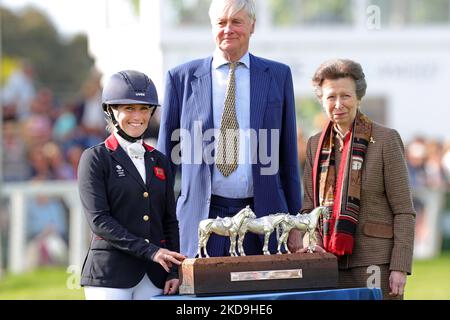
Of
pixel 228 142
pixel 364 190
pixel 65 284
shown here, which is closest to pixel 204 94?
pixel 228 142

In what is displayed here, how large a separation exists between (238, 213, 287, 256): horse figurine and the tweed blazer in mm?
562

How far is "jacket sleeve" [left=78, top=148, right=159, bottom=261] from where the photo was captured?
5414 millimetres

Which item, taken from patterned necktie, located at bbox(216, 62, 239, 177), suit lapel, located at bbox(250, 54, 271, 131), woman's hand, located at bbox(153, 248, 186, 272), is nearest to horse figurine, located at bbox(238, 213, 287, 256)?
woman's hand, located at bbox(153, 248, 186, 272)

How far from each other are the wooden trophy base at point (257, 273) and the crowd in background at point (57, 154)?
11.4m

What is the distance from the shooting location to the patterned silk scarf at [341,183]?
5.83 meters

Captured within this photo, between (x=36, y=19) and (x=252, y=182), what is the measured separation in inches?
939

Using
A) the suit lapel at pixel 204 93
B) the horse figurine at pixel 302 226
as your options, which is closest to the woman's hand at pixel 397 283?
the horse figurine at pixel 302 226

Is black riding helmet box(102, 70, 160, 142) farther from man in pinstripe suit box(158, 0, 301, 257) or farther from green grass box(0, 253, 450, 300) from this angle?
green grass box(0, 253, 450, 300)

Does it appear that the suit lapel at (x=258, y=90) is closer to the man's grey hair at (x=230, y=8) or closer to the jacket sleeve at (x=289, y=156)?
the jacket sleeve at (x=289, y=156)

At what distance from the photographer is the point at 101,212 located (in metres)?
5.45

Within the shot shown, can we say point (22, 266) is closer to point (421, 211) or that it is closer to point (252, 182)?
point (421, 211)
